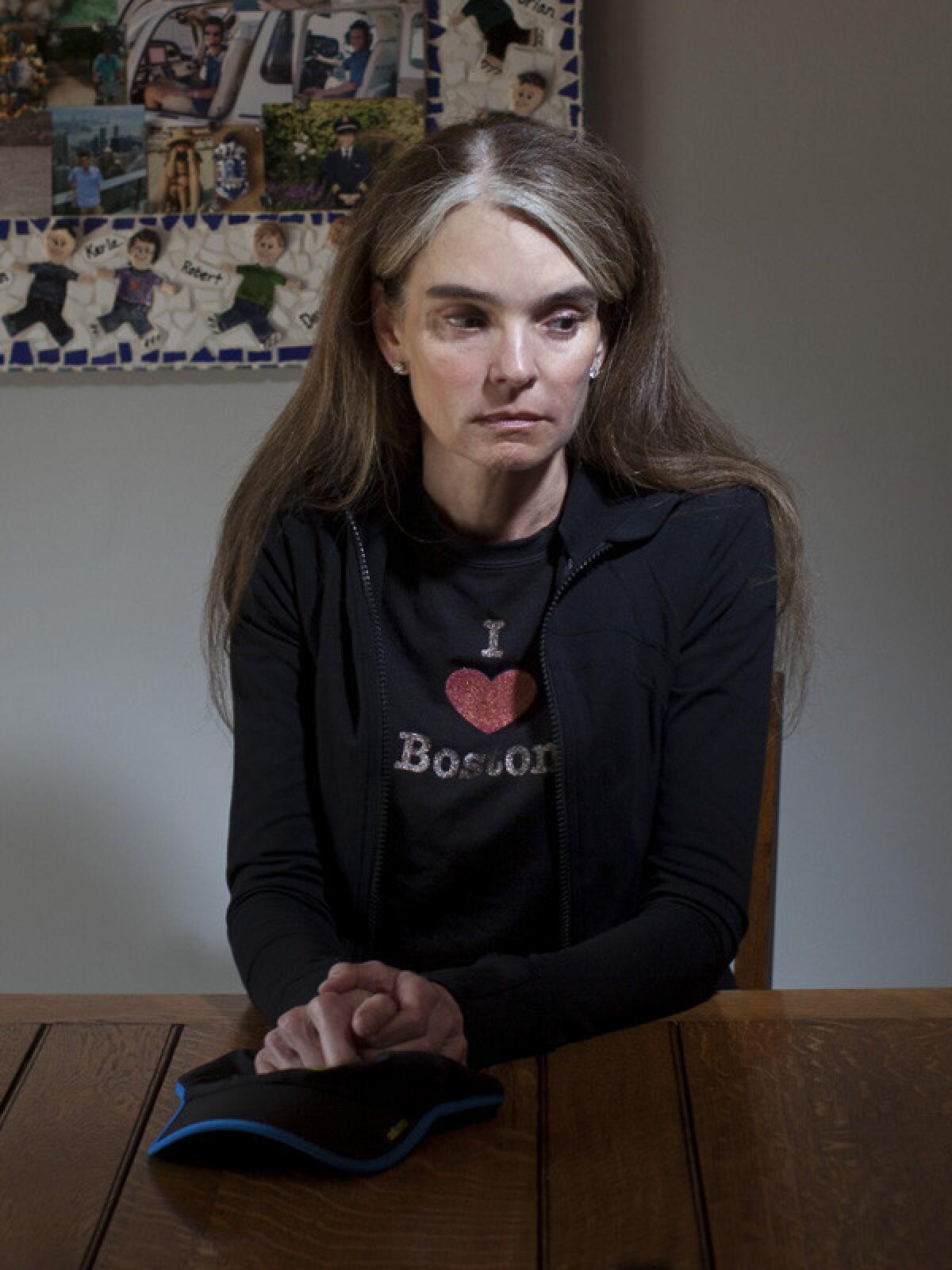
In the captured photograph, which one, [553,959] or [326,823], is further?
[326,823]

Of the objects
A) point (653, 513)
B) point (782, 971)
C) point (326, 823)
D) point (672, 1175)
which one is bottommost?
point (782, 971)

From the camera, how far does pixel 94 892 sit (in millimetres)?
2701

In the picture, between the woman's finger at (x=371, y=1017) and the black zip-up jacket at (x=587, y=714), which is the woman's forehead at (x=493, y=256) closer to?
the black zip-up jacket at (x=587, y=714)

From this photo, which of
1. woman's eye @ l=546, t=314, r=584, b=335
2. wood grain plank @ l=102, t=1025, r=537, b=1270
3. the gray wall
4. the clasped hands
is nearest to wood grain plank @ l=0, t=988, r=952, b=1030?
the clasped hands

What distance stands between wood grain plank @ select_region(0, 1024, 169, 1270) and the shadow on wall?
1.45 metres

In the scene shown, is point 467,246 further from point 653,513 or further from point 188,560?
point 188,560

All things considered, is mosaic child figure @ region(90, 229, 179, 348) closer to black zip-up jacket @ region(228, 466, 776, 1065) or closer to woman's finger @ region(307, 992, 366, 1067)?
black zip-up jacket @ region(228, 466, 776, 1065)

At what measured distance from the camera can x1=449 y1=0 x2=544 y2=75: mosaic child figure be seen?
2408mm

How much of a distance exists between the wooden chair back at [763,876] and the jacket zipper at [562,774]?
0.98 feet

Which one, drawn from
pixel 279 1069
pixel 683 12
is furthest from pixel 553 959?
pixel 683 12

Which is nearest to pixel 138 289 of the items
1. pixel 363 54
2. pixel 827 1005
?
pixel 363 54

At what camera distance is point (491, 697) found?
1.57m

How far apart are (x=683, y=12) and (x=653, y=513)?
46.2 inches

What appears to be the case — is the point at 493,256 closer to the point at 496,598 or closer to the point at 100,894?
the point at 496,598
